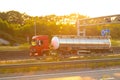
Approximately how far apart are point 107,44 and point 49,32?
39.6 m

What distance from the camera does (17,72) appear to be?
17.7m

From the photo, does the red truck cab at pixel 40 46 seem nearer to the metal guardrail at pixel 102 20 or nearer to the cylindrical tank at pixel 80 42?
the cylindrical tank at pixel 80 42

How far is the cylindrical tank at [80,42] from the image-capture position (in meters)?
32.9

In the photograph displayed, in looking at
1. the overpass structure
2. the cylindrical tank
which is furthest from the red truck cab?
the overpass structure

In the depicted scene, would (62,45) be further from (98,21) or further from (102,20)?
(98,21)

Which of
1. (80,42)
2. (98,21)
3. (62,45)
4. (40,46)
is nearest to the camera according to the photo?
(62,45)

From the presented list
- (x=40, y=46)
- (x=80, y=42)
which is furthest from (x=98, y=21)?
(x=40, y=46)

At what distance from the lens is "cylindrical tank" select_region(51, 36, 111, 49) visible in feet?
108

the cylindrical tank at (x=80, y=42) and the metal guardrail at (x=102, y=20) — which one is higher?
the metal guardrail at (x=102, y=20)

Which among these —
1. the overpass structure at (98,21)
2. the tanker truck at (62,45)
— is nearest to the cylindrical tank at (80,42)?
the tanker truck at (62,45)

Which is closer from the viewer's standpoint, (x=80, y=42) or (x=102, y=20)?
(x=80, y=42)

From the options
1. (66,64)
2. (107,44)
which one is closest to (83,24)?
(107,44)

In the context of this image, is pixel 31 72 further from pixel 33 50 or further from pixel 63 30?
pixel 63 30

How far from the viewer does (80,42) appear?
34.2 metres
